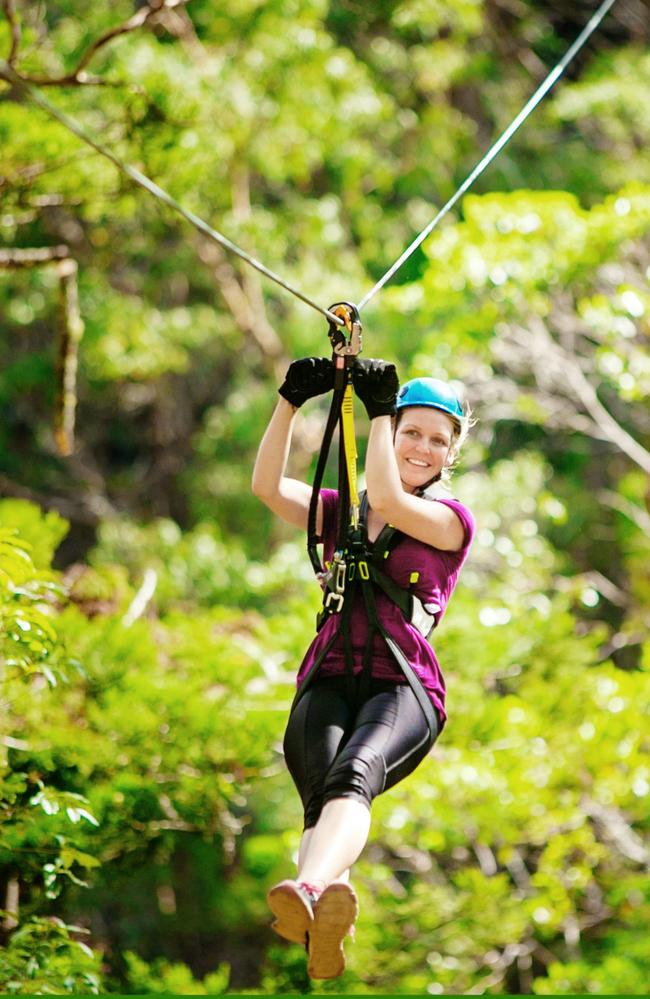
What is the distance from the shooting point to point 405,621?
2.46 meters

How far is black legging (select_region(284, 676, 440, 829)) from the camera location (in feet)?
7.36

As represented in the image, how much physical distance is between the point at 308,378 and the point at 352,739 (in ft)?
2.21

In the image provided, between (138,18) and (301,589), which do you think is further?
(301,589)

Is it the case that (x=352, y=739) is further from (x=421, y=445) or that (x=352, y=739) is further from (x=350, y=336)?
(x=350, y=336)

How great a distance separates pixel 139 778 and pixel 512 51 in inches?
328

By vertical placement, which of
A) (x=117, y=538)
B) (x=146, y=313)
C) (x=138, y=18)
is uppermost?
(x=138, y=18)

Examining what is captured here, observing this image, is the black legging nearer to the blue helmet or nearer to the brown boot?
the brown boot

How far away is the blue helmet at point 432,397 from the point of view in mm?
2545

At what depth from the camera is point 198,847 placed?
28.8 ft

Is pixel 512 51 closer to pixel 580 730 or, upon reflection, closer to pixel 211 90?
pixel 211 90

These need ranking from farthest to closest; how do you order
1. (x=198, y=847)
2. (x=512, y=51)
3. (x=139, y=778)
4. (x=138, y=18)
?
1. (x=512, y=51)
2. (x=198, y=847)
3. (x=139, y=778)
4. (x=138, y=18)

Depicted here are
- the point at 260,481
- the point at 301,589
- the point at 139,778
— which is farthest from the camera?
the point at 301,589

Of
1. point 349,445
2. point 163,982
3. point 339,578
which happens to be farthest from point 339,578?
point 163,982

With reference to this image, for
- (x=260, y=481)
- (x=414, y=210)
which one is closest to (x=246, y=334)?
(x=414, y=210)
